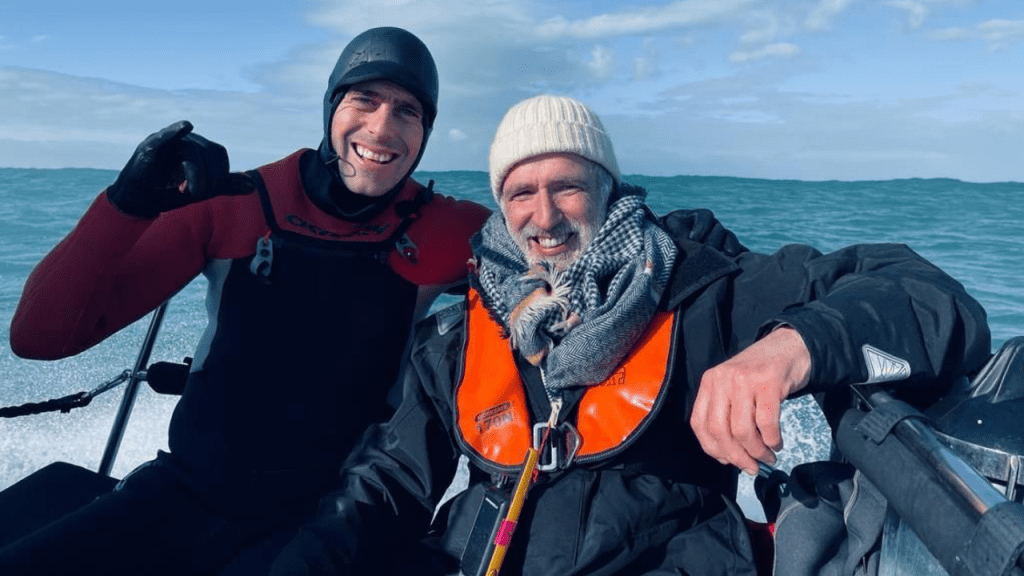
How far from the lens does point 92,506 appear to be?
2.15 metres

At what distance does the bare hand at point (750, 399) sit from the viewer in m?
1.43

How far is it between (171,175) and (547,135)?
0.93 meters

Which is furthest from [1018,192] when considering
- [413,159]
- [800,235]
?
[413,159]

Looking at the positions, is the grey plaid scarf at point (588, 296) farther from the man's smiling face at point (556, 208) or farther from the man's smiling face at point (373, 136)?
the man's smiling face at point (373, 136)

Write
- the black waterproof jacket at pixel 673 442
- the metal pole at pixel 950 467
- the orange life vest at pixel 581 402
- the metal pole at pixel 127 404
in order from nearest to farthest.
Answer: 1. the metal pole at pixel 950 467
2. the black waterproof jacket at pixel 673 442
3. the orange life vest at pixel 581 402
4. the metal pole at pixel 127 404

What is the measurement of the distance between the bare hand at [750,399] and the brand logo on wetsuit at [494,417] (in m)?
0.56

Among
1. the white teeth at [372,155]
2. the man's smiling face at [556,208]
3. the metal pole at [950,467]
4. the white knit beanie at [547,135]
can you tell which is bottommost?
the metal pole at [950,467]

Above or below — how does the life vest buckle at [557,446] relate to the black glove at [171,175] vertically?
below

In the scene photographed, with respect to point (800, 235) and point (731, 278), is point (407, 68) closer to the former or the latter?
point (731, 278)

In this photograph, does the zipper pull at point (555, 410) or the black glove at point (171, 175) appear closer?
the zipper pull at point (555, 410)

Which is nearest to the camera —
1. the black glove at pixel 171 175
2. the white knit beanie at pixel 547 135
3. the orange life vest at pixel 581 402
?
the orange life vest at pixel 581 402

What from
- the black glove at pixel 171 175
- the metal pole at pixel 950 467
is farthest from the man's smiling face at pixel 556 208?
the metal pole at pixel 950 467

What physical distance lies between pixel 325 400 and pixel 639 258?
3.16 ft

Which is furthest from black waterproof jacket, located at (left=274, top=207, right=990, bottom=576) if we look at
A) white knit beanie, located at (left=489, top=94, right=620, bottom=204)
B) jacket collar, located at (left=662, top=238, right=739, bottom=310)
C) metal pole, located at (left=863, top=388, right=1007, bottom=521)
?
white knit beanie, located at (left=489, top=94, right=620, bottom=204)
